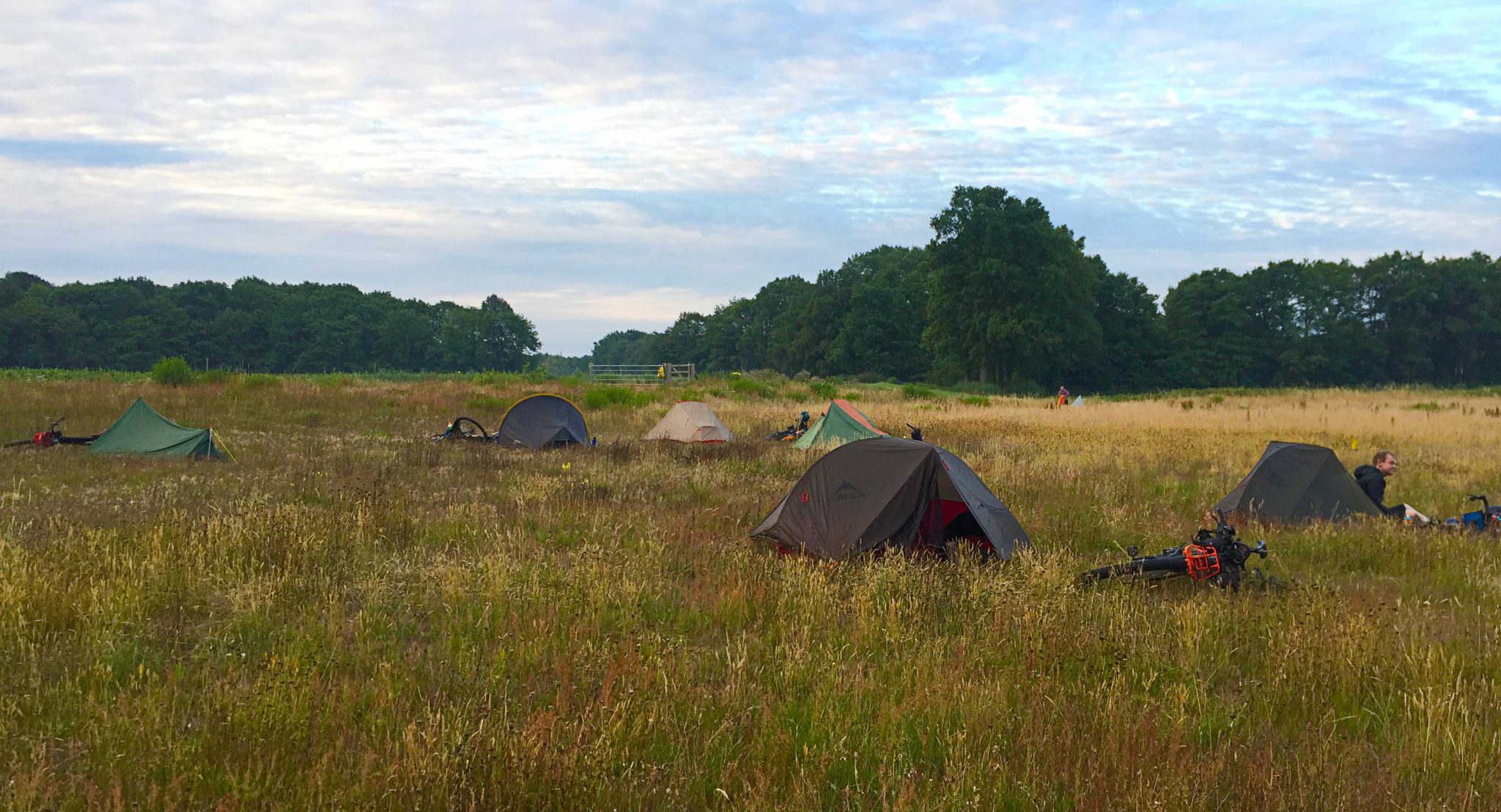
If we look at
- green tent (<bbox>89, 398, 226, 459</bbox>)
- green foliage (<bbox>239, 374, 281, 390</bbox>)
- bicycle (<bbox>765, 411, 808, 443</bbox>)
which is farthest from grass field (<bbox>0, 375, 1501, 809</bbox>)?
green foliage (<bbox>239, 374, 281, 390</bbox>)

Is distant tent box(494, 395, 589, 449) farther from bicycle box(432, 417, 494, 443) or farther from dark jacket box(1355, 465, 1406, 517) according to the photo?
dark jacket box(1355, 465, 1406, 517)

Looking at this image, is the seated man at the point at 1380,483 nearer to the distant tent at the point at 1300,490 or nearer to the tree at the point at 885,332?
the distant tent at the point at 1300,490

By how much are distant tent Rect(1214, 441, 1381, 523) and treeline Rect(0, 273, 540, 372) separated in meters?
109

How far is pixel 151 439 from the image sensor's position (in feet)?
51.8

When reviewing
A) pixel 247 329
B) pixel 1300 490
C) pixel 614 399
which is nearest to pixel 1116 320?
pixel 614 399

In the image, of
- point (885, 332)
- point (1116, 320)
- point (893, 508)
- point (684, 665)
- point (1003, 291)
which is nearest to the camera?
point (684, 665)

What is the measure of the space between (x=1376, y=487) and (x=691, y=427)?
565 inches

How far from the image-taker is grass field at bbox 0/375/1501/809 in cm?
412

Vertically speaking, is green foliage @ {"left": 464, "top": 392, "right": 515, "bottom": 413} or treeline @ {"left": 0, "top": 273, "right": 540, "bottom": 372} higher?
treeline @ {"left": 0, "top": 273, "right": 540, "bottom": 372}

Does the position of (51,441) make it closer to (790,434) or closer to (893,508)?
(790,434)

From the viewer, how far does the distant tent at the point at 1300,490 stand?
1114 cm

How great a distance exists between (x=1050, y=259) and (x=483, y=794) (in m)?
72.1

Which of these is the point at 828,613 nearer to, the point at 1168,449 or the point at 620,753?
the point at 620,753

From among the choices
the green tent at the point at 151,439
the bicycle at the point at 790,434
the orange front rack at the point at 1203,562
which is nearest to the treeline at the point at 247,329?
the green tent at the point at 151,439
